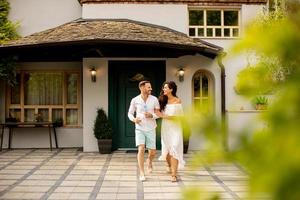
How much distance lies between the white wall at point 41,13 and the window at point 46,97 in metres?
1.48

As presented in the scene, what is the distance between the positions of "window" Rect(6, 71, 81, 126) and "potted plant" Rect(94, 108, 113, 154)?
170 centimetres

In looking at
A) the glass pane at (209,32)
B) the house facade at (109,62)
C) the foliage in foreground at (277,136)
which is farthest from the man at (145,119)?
the foliage in foreground at (277,136)

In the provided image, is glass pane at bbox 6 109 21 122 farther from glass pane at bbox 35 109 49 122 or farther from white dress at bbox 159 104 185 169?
white dress at bbox 159 104 185 169

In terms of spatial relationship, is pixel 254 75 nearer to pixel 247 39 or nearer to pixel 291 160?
pixel 247 39

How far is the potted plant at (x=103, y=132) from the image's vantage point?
40.1 feet

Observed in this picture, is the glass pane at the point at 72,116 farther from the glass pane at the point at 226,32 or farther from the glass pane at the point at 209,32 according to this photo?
the glass pane at the point at 226,32

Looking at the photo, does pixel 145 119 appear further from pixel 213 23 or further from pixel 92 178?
pixel 213 23

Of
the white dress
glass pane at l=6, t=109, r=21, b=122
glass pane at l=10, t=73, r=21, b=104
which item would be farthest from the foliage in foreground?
glass pane at l=10, t=73, r=21, b=104

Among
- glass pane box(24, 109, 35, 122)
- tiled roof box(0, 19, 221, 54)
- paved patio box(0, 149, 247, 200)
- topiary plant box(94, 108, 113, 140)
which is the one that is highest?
tiled roof box(0, 19, 221, 54)

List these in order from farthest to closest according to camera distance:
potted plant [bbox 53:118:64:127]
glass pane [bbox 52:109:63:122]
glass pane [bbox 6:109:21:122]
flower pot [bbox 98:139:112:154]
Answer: glass pane [bbox 52:109:63:122], glass pane [bbox 6:109:21:122], potted plant [bbox 53:118:64:127], flower pot [bbox 98:139:112:154]

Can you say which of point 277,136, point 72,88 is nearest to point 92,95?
point 72,88

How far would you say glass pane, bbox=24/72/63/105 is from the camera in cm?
1390

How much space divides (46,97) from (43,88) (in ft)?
0.97

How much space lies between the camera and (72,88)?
1400 cm
